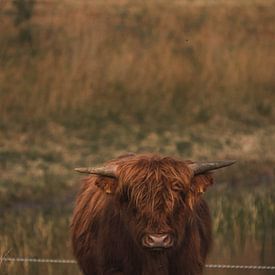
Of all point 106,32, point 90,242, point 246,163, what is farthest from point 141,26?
point 90,242

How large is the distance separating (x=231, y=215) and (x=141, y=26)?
990 centimetres

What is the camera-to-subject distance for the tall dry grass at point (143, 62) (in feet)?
91.3

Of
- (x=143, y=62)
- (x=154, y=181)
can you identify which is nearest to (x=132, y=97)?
(x=143, y=62)

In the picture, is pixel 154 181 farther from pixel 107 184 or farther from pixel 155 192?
pixel 107 184

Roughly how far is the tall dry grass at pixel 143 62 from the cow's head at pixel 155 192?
1396 centimetres

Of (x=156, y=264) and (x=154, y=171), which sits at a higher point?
(x=154, y=171)

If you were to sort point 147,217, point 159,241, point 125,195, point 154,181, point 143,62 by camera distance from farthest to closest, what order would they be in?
point 143,62 < point 125,195 < point 154,181 < point 147,217 < point 159,241

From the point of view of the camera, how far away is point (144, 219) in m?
12.9

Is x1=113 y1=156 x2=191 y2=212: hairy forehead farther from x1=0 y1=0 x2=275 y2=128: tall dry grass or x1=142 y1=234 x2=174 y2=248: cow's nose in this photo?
x1=0 y1=0 x2=275 y2=128: tall dry grass

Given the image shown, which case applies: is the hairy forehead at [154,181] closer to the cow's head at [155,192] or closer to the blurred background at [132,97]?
the cow's head at [155,192]

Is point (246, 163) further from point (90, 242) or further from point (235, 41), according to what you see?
point (90, 242)

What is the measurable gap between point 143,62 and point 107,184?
16209mm

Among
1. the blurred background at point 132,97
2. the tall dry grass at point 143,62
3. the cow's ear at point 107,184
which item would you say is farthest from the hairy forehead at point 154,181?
the tall dry grass at point 143,62

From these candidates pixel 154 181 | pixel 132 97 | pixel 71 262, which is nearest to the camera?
pixel 154 181
